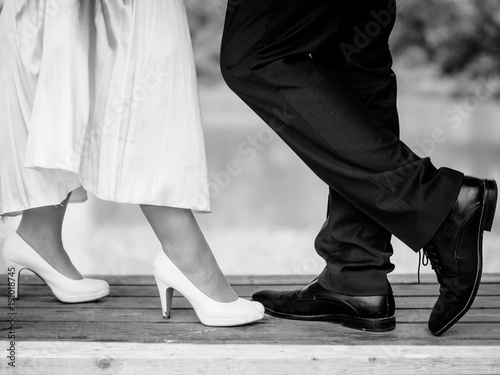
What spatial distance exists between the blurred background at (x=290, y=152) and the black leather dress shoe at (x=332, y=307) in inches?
25.7

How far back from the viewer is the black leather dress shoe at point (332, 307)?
4.32 ft

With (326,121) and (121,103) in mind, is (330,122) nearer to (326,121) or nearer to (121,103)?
(326,121)

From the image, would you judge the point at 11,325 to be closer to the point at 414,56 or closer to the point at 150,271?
the point at 150,271

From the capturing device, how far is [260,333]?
1.31 m

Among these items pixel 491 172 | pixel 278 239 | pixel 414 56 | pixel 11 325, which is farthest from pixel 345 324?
pixel 414 56

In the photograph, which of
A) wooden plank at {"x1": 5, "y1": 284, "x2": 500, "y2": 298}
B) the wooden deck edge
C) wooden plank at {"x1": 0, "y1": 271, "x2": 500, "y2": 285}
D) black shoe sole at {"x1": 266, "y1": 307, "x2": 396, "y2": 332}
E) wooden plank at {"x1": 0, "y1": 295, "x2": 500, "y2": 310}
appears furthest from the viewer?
wooden plank at {"x1": 0, "y1": 271, "x2": 500, "y2": 285}

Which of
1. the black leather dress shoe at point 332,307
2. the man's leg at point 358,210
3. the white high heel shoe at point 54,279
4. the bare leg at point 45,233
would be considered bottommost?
the white high heel shoe at point 54,279

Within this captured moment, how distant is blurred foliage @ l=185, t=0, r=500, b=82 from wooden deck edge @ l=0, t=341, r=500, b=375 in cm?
704

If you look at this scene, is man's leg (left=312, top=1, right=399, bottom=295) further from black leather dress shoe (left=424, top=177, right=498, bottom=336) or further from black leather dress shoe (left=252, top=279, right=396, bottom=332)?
black leather dress shoe (left=424, top=177, right=498, bottom=336)

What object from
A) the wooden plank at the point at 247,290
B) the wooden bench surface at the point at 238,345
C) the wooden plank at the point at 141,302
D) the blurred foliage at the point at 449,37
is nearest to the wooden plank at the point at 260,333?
the wooden bench surface at the point at 238,345

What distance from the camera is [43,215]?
1560 mm

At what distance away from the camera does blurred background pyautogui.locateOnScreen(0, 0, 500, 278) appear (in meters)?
3.18

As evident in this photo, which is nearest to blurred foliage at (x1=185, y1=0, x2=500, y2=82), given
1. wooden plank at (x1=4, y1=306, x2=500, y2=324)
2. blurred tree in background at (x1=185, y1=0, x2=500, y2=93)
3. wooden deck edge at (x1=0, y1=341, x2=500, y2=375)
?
blurred tree in background at (x1=185, y1=0, x2=500, y2=93)

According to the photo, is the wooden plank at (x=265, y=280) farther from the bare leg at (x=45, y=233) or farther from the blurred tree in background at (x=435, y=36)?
the blurred tree in background at (x=435, y=36)
